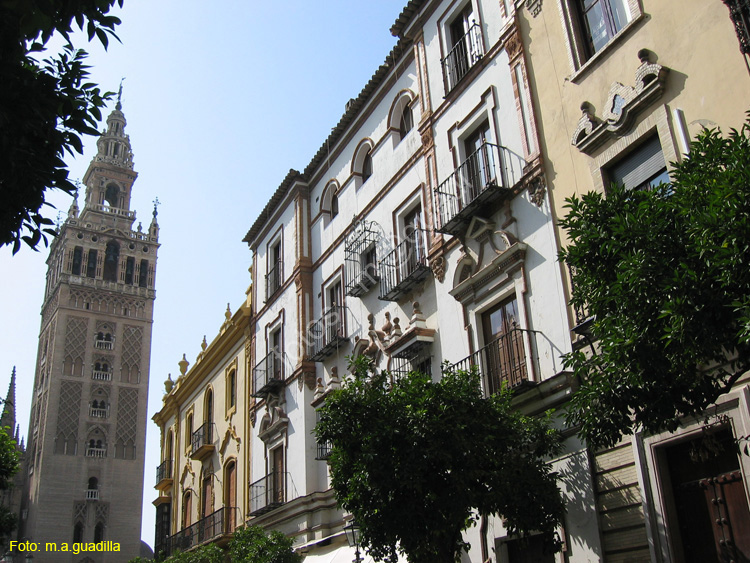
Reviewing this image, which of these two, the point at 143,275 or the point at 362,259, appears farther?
the point at 143,275

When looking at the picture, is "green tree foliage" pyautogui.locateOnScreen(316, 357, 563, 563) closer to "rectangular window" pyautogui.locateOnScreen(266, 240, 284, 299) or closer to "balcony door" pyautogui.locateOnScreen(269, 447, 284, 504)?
"balcony door" pyautogui.locateOnScreen(269, 447, 284, 504)

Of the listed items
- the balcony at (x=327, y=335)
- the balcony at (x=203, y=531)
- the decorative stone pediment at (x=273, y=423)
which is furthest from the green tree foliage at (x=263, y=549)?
the balcony at (x=203, y=531)

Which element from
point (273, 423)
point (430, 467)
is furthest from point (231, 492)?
point (430, 467)

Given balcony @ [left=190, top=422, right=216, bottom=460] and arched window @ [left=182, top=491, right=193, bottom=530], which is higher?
balcony @ [left=190, top=422, right=216, bottom=460]

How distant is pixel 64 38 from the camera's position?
600 centimetres

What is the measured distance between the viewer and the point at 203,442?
27.5m

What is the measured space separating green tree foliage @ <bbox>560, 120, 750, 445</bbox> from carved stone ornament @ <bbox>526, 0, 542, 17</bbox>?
22.4 ft

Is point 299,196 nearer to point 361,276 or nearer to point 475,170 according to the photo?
point 361,276

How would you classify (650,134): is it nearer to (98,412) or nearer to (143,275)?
(98,412)

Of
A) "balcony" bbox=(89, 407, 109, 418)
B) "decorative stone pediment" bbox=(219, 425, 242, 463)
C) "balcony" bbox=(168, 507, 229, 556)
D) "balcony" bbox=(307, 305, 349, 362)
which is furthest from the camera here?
"balcony" bbox=(89, 407, 109, 418)

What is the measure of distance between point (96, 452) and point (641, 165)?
6297cm

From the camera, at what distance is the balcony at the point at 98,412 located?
66938 mm

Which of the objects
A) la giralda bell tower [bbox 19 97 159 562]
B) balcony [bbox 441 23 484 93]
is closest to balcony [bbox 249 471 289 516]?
balcony [bbox 441 23 484 93]

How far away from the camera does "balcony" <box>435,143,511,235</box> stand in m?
13.6
